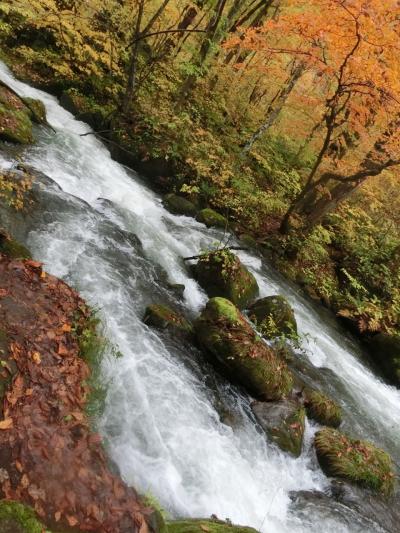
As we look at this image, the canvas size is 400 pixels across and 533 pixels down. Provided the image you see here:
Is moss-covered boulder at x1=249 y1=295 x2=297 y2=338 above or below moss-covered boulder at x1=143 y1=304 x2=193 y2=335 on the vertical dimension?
above

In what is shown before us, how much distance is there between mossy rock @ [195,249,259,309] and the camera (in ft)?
30.9

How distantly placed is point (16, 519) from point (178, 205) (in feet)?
34.3

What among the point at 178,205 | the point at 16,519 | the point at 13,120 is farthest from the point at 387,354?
the point at 16,519

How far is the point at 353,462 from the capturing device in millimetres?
6809

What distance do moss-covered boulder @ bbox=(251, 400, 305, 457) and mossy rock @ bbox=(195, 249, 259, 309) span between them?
290 cm

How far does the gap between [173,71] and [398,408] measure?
1470 centimetres

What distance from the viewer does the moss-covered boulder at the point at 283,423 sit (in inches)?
259

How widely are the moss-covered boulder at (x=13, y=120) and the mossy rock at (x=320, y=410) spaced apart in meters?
8.09

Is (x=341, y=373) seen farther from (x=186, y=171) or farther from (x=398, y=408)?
(x=186, y=171)

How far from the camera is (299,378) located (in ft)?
28.7

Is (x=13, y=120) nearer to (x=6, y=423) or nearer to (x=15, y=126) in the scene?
(x=15, y=126)

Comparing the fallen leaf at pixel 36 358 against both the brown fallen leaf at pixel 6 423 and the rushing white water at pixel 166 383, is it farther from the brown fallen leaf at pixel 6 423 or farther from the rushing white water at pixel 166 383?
the rushing white water at pixel 166 383

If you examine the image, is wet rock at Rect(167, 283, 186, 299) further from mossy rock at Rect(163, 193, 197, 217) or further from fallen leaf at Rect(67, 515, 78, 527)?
fallen leaf at Rect(67, 515, 78, 527)

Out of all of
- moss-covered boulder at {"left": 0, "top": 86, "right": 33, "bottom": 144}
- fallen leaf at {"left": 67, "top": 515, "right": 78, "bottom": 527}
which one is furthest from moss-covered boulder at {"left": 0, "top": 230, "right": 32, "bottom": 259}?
moss-covered boulder at {"left": 0, "top": 86, "right": 33, "bottom": 144}
